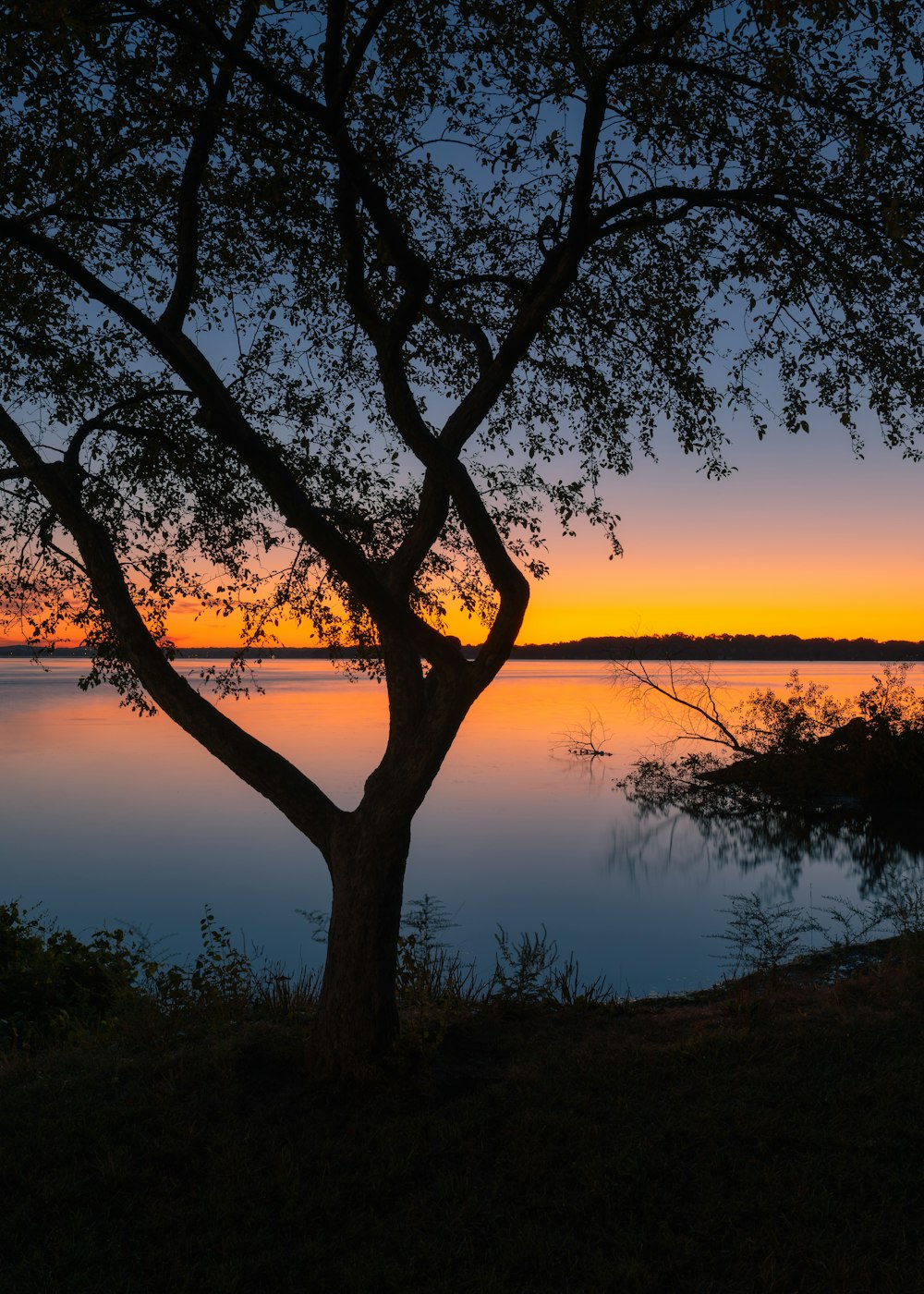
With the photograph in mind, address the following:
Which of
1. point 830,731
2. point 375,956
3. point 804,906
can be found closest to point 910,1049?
point 375,956

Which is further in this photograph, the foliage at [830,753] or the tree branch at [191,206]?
the foliage at [830,753]

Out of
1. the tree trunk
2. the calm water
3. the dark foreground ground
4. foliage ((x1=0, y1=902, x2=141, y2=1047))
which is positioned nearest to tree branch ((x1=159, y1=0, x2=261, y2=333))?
the tree trunk

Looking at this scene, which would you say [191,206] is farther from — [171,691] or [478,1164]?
[478,1164]

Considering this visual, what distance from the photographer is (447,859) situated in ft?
82.3

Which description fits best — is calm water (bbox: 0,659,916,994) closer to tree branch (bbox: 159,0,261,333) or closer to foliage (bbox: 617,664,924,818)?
foliage (bbox: 617,664,924,818)

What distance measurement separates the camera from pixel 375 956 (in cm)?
733

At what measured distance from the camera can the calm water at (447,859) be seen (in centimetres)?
1852

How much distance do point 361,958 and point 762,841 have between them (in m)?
19.6

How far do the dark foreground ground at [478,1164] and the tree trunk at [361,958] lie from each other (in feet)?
0.88

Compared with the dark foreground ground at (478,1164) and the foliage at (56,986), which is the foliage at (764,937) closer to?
the dark foreground ground at (478,1164)

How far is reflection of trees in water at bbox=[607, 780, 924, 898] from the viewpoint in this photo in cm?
2194

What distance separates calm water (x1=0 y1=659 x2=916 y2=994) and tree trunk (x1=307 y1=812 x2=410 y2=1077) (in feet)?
27.2

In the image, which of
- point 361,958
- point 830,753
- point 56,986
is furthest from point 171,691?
point 830,753

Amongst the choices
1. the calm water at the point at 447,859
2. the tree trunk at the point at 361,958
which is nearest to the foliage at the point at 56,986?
the tree trunk at the point at 361,958
